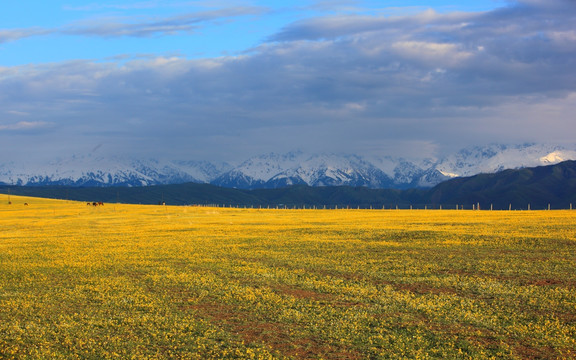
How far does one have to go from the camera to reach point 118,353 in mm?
Result: 14680

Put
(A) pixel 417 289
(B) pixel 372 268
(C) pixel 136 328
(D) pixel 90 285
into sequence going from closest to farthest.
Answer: (C) pixel 136 328, (A) pixel 417 289, (D) pixel 90 285, (B) pixel 372 268

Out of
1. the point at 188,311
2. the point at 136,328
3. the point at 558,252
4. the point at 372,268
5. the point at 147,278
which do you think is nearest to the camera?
the point at 136,328

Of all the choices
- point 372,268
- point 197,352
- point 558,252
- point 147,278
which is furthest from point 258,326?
point 558,252

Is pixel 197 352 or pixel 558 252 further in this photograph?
pixel 558 252

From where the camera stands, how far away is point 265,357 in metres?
14.1

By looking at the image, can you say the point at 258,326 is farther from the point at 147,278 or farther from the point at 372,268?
the point at 372,268

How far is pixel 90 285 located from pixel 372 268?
46.0 feet

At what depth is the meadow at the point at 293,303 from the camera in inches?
590

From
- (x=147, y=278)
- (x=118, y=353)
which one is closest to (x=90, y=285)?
(x=147, y=278)

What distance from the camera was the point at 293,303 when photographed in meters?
20.1

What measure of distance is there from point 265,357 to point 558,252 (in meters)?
25.9

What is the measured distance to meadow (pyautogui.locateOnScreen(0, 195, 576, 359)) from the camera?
15.0 m

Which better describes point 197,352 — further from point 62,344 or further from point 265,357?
point 62,344

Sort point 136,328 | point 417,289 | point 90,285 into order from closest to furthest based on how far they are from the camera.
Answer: point 136,328 < point 417,289 < point 90,285
